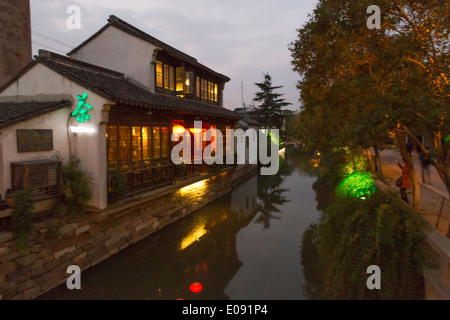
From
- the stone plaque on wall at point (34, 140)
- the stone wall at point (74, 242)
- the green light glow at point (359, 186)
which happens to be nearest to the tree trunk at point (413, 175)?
the green light glow at point (359, 186)

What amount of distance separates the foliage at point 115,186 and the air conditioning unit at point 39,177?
150 cm

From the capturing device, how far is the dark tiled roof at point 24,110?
7.56m

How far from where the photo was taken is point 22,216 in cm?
704

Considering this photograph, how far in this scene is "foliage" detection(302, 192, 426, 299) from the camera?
5.77 m

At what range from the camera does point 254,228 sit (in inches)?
557

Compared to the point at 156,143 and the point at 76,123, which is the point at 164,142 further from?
the point at 76,123

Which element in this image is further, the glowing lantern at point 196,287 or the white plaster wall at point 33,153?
the glowing lantern at point 196,287

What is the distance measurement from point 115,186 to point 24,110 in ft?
11.8

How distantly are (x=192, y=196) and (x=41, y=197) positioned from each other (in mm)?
8824

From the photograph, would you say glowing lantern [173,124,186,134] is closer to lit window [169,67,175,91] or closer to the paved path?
lit window [169,67,175,91]

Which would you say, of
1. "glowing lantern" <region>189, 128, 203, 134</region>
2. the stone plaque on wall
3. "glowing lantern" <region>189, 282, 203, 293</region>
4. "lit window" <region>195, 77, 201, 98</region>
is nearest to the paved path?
"glowing lantern" <region>189, 282, 203, 293</region>

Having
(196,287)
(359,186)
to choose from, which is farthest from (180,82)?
(196,287)

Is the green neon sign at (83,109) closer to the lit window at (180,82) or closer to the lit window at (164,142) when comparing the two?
the lit window at (164,142)
